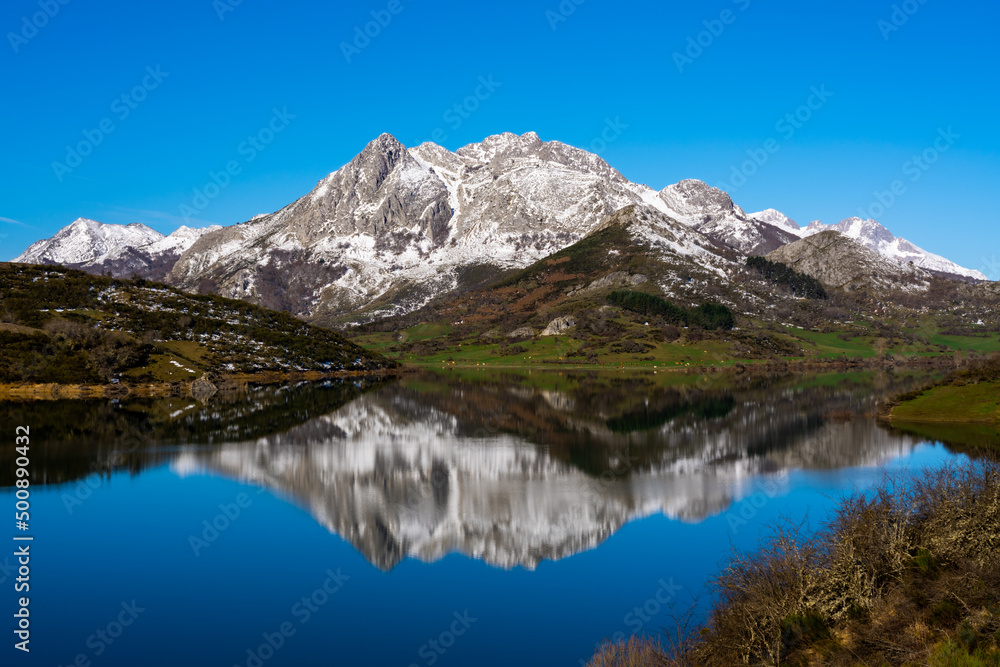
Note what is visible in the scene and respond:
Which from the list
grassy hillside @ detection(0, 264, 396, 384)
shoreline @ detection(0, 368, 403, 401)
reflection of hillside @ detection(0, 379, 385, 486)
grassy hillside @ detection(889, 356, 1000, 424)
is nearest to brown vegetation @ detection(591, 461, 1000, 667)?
reflection of hillside @ detection(0, 379, 385, 486)

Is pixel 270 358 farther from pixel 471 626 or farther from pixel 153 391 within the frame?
pixel 471 626

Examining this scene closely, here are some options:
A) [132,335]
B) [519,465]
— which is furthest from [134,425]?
[132,335]

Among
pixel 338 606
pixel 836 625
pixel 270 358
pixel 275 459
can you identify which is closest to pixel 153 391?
pixel 270 358

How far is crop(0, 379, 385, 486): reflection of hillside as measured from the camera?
5712 cm

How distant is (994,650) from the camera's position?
52.3 feet

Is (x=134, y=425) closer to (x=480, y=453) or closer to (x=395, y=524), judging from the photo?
(x=480, y=453)

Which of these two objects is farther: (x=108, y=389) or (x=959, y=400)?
(x=108, y=389)

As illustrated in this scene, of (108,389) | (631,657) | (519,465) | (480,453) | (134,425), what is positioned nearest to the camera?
(631,657)

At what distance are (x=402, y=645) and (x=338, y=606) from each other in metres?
4.96

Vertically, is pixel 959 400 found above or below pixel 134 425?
above

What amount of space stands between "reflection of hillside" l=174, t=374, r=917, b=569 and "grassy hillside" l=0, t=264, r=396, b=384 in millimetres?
62108

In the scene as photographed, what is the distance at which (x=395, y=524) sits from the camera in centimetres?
4031

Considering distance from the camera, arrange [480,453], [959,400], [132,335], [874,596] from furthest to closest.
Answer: [132,335]
[959,400]
[480,453]
[874,596]

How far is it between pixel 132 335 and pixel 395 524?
12202cm
